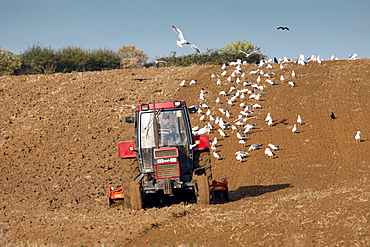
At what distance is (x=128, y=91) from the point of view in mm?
32188

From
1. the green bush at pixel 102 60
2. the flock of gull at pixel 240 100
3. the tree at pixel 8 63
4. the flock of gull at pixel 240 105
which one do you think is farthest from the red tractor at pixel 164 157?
the green bush at pixel 102 60

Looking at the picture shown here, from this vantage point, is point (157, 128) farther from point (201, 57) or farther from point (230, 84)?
point (201, 57)

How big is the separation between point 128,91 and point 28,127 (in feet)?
22.2

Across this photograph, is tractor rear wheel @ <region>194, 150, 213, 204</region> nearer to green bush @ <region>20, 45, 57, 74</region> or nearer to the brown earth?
the brown earth

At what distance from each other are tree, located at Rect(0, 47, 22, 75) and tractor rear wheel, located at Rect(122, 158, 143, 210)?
3023 cm

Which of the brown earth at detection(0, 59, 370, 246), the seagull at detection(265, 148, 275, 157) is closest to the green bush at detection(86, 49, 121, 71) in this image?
the brown earth at detection(0, 59, 370, 246)

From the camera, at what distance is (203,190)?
12.2m

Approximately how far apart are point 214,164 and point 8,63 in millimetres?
24321

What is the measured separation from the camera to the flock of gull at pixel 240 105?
2386 cm

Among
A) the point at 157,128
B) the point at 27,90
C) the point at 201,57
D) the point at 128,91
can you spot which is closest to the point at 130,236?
the point at 157,128

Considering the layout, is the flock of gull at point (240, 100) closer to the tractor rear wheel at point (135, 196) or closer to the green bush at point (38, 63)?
the tractor rear wheel at point (135, 196)

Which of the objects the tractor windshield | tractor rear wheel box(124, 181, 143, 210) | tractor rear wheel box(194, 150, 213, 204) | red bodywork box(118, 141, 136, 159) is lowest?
tractor rear wheel box(124, 181, 143, 210)

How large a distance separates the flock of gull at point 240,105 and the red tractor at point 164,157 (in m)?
8.64

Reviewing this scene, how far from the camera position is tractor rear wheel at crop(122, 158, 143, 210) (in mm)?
12234
